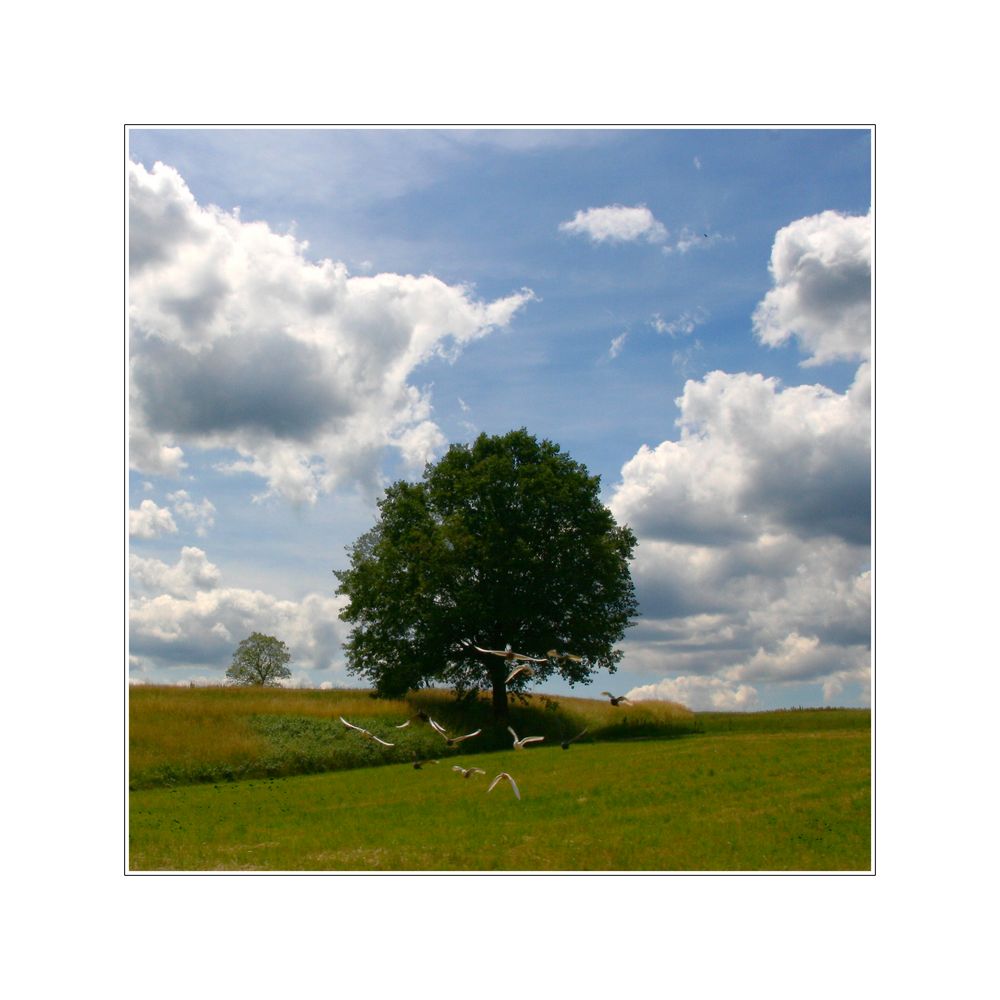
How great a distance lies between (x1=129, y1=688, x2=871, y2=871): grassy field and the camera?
15688 millimetres

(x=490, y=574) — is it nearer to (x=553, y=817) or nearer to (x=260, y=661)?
(x=260, y=661)

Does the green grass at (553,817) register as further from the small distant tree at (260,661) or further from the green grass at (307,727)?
the small distant tree at (260,661)

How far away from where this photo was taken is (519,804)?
761 inches

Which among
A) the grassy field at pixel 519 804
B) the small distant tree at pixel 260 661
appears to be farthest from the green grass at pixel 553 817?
the small distant tree at pixel 260 661

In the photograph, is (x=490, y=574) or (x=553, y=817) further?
(x=490, y=574)

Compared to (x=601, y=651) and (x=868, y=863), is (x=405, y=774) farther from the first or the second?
(x=868, y=863)

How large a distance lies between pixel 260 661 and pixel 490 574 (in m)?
8.63

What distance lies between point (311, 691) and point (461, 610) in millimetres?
6483

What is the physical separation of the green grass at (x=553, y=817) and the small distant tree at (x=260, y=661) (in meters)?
5.72

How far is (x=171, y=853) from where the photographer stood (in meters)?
16.5

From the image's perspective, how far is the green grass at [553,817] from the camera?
1557cm

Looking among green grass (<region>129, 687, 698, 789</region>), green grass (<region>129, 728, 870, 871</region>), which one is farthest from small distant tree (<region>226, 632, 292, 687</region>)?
green grass (<region>129, 728, 870, 871</region>)

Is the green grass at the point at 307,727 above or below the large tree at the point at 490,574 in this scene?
below

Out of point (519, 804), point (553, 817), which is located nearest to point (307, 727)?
point (519, 804)
